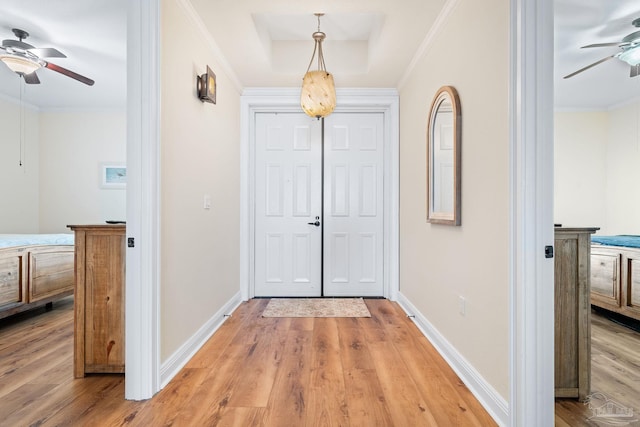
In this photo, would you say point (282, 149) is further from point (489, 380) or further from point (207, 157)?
point (489, 380)

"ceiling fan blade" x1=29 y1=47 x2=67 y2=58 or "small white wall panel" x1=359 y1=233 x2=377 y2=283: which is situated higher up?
"ceiling fan blade" x1=29 y1=47 x2=67 y2=58

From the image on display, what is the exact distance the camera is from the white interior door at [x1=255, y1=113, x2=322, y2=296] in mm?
4125

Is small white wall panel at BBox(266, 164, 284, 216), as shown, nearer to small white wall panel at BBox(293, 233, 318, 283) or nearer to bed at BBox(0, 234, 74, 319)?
small white wall panel at BBox(293, 233, 318, 283)

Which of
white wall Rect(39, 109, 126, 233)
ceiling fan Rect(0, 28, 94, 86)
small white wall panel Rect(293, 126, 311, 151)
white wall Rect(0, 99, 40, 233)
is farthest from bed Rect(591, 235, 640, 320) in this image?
white wall Rect(0, 99, 40, 233)

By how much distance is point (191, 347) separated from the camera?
2.44 meters

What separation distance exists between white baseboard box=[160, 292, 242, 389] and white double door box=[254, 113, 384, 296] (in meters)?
0.88

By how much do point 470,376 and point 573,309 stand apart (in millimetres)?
656

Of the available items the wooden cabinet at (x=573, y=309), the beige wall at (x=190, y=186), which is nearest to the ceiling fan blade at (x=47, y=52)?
the beige wall at (x=190, y=186)

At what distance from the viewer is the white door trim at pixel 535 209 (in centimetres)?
150

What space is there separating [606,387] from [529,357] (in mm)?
929

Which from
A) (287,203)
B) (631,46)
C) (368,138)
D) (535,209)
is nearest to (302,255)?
(287,203)

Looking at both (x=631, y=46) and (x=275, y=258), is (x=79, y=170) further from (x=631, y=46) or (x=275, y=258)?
(x=631, y=46)

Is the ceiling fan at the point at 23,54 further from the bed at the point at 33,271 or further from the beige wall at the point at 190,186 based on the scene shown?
the bed at the point at 33,271

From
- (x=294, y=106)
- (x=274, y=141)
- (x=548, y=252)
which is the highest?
(x=294, y=106)
